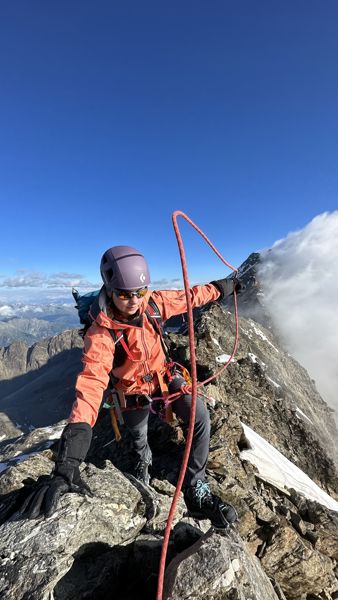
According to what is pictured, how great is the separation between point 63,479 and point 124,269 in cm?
373

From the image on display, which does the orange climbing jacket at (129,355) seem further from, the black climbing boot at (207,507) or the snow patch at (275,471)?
the snow patch at (275,471)

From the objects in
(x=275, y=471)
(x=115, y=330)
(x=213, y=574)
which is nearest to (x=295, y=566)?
(x=213, y=574)

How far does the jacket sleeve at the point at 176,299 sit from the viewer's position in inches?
317

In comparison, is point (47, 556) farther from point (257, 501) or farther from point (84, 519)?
point (257, 501)

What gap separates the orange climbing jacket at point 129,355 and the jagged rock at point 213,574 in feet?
8.12

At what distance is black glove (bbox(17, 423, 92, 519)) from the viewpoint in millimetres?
5531

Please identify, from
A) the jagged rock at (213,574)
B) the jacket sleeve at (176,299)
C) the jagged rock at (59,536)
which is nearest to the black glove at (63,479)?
the jagged rock at (59,536)

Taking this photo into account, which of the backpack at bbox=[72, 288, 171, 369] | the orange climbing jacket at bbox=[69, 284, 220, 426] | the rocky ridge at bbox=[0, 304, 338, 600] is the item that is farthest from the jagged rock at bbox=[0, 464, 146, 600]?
the backpack at bbox=[72, 288, 171, 369]

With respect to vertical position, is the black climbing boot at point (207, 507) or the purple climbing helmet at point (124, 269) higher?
the purple climbing helmet at point (124, 269)

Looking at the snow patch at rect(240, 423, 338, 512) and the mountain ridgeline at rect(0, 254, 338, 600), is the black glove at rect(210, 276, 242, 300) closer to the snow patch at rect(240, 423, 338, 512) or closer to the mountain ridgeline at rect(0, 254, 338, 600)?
the mountain ridgeline at rect(0, 254, 338, 600)

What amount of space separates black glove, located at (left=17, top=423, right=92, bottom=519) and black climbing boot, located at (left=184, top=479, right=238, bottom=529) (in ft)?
8.76

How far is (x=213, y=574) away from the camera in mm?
4680

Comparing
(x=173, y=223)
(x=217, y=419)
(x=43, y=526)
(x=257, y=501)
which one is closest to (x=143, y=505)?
(x=43, y=526)

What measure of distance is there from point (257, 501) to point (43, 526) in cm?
650
